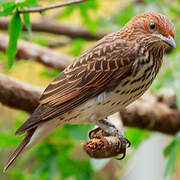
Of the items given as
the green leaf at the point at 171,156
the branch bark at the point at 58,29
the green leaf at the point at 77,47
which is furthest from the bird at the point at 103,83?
the branch bark at the point at 58,29

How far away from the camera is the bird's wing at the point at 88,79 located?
2949mm

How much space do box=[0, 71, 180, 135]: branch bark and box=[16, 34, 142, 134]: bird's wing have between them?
1.87ft

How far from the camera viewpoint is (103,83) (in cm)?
297

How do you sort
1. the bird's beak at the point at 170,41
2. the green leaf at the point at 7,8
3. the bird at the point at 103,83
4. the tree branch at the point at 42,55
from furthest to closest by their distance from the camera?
the tree branch at the point at 42,55, the bird at the point at 103,83, the bird's beak at the point at 170,41, the green leaf at the point at 7,8

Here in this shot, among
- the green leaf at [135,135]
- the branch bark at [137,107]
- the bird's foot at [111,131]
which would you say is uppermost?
the bird's foot at [111,131]

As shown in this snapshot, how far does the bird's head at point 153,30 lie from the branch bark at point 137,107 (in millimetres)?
999

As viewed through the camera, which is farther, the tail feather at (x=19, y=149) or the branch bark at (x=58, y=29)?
the branch bark at (x=58, y=29)

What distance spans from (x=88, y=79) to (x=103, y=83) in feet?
0.35

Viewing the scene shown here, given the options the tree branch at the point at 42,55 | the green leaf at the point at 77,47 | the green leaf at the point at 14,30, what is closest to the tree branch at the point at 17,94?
the green leaf at the point at 14,30

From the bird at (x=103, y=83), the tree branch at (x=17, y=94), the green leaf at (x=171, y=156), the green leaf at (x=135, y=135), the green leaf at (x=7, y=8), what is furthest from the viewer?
the green leaf at (x=135, y=135)

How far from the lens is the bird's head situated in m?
2.88

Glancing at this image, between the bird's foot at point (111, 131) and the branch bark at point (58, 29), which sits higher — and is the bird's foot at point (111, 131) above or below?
above

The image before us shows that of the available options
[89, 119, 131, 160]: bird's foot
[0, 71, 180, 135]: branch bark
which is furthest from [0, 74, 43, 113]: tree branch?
[89, 119, 131, 160]: bird's foot

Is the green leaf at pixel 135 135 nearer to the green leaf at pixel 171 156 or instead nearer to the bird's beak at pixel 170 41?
the green leaf at pixel 171 156
